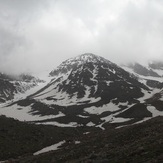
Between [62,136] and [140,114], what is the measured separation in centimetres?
5370

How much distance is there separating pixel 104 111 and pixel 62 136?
93.9 meters

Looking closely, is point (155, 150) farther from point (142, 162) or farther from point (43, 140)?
point (43, 140)

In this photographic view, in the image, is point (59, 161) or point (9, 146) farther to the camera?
point (9, 146)

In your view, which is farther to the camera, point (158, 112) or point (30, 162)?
point (158, 112)

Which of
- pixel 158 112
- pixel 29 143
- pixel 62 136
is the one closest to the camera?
pixel 29 143

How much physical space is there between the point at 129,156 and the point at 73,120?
5454 inches

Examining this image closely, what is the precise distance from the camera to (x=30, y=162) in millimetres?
48156

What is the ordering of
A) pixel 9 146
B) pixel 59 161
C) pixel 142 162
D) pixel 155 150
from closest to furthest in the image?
pixel 142 162 → pixel 155 150 → pixel 59 161 → pixel 9 146

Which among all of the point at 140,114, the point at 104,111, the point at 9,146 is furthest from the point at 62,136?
the point at 104,111

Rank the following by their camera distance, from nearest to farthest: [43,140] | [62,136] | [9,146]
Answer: [9,146] < [43,140] < [62,136]

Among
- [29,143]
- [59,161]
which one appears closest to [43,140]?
[29,143]

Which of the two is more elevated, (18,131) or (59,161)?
(18,131)

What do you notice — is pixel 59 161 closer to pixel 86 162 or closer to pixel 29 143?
pixel 86 162

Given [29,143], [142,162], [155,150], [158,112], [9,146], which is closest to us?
[142,162]
